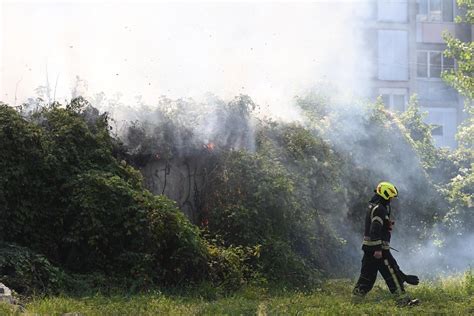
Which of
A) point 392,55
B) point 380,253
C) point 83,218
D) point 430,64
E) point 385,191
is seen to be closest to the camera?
point 380,253

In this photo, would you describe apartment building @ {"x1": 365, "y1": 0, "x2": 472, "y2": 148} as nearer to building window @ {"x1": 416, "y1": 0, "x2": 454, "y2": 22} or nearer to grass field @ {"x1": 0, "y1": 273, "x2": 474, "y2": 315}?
building window @ {"x1": 416, "y1": 0, "x2": 454, "y2": 22}

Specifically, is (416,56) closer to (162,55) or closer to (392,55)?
(392,55)

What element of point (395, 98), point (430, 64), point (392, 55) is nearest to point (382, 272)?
point (395, 98)

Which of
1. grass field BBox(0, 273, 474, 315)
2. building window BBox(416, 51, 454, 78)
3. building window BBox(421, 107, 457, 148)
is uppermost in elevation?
building window BBox(416, 51, 454, 78)

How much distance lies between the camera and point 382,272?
39.7 feet

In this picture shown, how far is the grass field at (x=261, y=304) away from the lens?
31.9 ft

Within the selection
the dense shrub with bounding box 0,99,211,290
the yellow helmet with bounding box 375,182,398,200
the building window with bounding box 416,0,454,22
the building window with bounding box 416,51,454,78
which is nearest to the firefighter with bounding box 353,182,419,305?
the yellow helmet with bounding box 375,182,398,200

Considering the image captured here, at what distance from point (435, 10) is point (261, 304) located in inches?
1304

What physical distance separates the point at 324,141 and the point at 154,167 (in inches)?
185

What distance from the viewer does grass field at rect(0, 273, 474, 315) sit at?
9.71 m

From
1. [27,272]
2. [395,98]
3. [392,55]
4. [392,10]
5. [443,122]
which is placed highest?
[392,10]

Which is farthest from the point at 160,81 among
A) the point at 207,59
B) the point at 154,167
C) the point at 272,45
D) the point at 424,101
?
the point at 424,101

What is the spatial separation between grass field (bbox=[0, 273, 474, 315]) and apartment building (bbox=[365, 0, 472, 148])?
27.3m

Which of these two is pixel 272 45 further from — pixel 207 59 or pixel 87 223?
pixel 87 223
